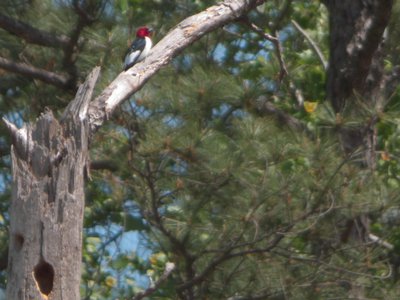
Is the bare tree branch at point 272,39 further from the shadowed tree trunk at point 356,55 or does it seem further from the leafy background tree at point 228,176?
the shadowed tree trunk at point 356,55

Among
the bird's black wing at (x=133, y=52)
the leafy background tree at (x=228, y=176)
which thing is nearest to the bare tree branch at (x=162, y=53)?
the leafy background tree at (x=228, y=176)

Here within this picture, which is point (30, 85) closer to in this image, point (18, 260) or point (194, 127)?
point (194, 127)

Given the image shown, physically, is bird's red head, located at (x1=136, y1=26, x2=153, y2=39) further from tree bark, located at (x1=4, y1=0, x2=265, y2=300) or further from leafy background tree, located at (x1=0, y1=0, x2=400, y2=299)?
tree bark, located at (x1=4, y1=0, x2=265, y2=300)

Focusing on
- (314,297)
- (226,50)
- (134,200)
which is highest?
(226,50)

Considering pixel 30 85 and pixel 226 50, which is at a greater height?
pixel 226 50

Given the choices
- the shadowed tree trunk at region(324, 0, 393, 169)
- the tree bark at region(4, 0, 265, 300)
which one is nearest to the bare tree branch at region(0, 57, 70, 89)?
the shadowed tree trunk at region(324, 0, 393, 169)

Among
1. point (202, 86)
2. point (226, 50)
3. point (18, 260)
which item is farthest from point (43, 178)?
point (226, 50)

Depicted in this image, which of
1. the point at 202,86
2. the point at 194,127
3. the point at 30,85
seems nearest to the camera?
the point at 194,127

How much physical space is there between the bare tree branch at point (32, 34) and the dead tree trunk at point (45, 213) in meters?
2.21

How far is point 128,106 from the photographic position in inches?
186

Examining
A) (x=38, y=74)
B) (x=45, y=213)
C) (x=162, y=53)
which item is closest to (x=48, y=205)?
(x=45, y=213)

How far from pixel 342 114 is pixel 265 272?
63cm

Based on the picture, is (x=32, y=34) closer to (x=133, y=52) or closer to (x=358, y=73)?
(x=133, y=52)

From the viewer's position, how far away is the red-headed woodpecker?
4.38 metres
